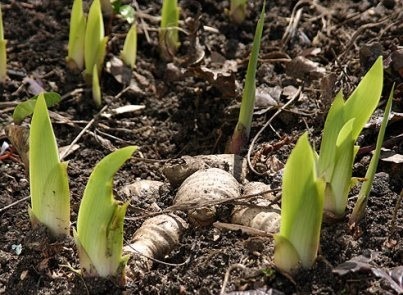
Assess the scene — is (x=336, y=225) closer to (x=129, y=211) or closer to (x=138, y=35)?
(x=129, y=211)

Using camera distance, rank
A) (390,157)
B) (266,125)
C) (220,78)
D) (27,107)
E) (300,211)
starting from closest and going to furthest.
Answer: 1. (300,211)
2. (390,157)
3. (27,107)
4. (266,125)
5. (220,78)

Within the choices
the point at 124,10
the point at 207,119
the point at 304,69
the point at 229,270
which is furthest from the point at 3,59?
the point at 229,270

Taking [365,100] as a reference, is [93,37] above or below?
below

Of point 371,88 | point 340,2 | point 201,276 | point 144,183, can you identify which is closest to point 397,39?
point 340,2

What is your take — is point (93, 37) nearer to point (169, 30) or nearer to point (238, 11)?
point (169, 30)

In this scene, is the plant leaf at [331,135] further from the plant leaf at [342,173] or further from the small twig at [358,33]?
the small twig at [358,33]

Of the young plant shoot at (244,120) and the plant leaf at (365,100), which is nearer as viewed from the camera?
the plant leaf at (365,100)

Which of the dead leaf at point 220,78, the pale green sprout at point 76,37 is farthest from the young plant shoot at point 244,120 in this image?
the pale green sprout at point 76,37
